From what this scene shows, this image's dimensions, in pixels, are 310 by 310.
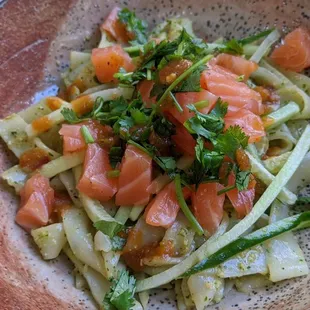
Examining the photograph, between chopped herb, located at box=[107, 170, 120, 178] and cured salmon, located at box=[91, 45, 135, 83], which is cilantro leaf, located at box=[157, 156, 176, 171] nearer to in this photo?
chopped herb, located at box=[107, 170, 120, 178]

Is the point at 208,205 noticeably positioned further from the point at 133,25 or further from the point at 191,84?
the point at 133,25

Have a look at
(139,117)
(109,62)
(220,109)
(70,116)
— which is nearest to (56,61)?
(109,62)

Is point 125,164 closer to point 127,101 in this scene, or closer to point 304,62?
point 127,101

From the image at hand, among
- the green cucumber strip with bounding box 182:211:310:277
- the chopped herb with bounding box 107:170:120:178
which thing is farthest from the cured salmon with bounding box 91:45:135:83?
the green cucumber strip with bounding box 182:211:310:277

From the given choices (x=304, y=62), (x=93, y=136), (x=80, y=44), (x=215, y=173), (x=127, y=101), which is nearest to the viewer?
(x=215, y=173)

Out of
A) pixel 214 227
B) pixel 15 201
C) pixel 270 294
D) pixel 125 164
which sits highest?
pixel 125 164

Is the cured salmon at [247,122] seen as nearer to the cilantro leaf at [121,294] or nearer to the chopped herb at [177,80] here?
the chopped herb at [177,80]

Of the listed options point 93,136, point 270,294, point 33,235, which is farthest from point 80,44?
point 270,294
